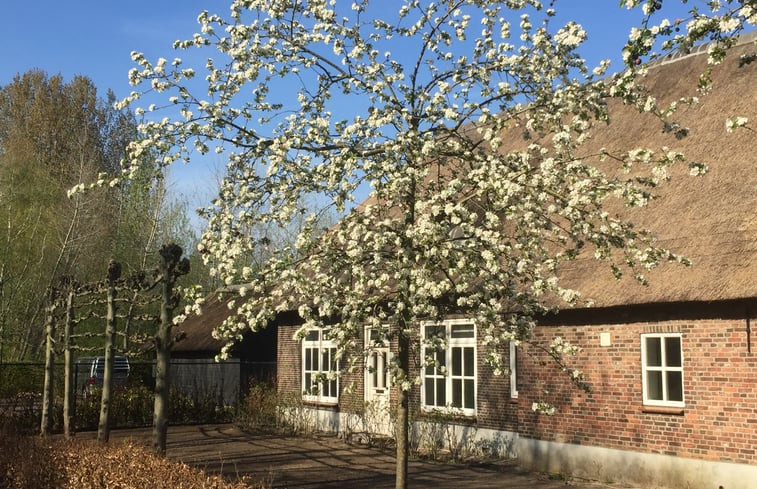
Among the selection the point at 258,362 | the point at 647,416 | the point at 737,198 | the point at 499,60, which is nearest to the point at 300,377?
the point at 258,362

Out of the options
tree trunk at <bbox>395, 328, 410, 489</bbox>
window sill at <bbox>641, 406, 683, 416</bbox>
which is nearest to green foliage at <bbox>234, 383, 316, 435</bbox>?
window sill at <bbox>641, 406, 683, 416</bbox>

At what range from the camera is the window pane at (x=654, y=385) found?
1255cm

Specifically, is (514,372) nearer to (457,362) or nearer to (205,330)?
(457,362)

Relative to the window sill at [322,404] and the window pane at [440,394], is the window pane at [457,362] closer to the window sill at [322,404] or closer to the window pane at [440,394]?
the window pane at [440,394]

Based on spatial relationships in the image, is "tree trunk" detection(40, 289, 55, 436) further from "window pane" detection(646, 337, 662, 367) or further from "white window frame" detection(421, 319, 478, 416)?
"window pane" detection(646, 337, 662, 367)

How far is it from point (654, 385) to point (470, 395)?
4381 millimetres

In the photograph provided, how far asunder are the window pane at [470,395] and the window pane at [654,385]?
4153 millimetres

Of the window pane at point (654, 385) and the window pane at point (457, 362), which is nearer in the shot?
the window pane at point (654, 385)

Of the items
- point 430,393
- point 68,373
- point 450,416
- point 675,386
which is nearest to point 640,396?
point 675,386

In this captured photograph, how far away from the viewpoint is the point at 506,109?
8.62 meters

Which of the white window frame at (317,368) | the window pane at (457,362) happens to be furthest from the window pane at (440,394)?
the white window frame at (317,368)

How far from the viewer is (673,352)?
486 inches

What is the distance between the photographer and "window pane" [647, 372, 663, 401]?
41.2ft

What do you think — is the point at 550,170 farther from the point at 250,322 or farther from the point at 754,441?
the point at 754,441
